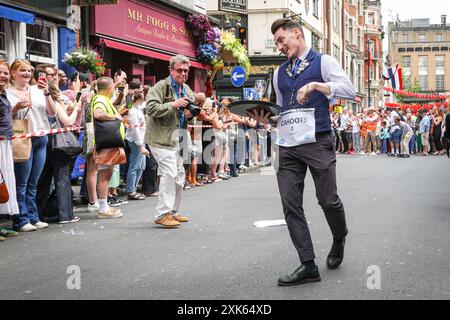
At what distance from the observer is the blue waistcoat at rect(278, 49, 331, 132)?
5.16 meters

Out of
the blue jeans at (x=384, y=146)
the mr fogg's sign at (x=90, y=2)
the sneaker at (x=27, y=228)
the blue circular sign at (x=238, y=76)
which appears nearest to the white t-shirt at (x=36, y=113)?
the sneaker at (x=27, y=228)

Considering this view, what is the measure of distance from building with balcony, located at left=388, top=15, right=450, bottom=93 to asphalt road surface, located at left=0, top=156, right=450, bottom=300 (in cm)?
13223

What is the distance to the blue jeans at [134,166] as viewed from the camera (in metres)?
11.4

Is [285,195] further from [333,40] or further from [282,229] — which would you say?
[333,40]

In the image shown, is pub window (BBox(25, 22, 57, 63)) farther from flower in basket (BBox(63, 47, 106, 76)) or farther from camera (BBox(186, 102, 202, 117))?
camera (BBox(186, 102, 202, 117))

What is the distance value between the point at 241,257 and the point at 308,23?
38.7m

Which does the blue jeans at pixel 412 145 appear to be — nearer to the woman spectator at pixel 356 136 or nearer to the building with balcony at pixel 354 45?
the woman spectator at pixel 356 136

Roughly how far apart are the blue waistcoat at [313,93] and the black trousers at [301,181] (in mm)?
124

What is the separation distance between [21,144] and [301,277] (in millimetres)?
4257

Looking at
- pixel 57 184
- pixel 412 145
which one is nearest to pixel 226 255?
pixel 57 184

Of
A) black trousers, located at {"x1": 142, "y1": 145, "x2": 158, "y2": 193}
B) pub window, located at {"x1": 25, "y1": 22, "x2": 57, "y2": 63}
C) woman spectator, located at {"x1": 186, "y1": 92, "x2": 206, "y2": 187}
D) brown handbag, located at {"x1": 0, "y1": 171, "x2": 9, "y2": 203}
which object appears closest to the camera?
brown handbag, located at {"x1": 0, "y1": 171, "x2": 9, "y2": 203}

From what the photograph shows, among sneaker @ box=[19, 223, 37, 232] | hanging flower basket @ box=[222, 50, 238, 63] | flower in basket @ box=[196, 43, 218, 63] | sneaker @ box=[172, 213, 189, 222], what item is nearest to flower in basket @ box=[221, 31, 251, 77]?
hanging flower basket @ box=[222, 50, 238, 63]

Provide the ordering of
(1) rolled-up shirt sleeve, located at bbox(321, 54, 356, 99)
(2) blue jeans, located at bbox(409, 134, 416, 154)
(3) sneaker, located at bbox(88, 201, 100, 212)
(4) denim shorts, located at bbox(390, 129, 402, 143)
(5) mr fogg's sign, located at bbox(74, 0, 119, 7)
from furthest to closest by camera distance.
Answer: (2) blue jeans, located at bbox(409, 134, 416, 154) → (4) denim shorts, located at bbox(390, 129, 402, 143) → (5) mr fogg's sign, located at bbox(74, 0, 119, 7) → (3) sneaker, located at bbox(88, 201, 100, 212) → (1) rolled-up shirt sleeve, located at bbox(321, 54, 356, 99)

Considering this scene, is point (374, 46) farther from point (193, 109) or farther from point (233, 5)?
point (193, 109)
